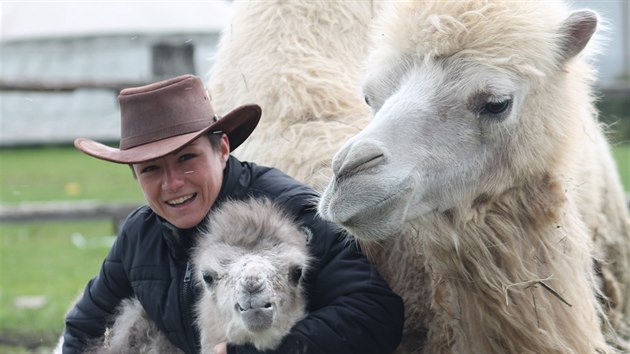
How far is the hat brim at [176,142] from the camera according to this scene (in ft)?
12.7

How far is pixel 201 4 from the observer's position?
29.5m

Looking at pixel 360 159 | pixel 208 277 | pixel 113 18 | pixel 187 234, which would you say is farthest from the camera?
pixel 113 18

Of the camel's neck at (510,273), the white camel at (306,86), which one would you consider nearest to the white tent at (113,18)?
the white camel at (306,86)

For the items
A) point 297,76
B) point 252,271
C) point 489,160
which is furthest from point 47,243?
point 489,160

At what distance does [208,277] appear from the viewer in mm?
3645

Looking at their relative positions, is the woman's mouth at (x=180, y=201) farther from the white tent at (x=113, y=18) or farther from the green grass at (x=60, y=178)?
the white tent at (x=113, y=18)

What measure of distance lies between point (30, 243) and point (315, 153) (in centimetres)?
1101

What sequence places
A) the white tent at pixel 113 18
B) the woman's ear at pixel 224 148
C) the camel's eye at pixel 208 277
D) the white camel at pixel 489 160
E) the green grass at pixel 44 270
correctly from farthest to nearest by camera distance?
1. the white tent at pixel 113 18
2. the green grass at pixel 44 270
3. the woman's ear at pixel 224 148
4. the camel's eye at pixel 208 277
5. the white camel at pixel 489 160

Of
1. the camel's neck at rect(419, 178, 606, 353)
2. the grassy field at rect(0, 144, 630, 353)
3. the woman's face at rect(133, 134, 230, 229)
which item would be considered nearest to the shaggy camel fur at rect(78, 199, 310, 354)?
the woman's face at rect(133, 134, 230, 229)

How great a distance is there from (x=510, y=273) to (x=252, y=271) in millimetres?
942

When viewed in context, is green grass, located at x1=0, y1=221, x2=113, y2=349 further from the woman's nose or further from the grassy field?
the woman's nose

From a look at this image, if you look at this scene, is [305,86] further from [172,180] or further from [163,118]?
[172,180]

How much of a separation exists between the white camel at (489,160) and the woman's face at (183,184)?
690mm

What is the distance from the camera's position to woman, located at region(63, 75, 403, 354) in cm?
366
